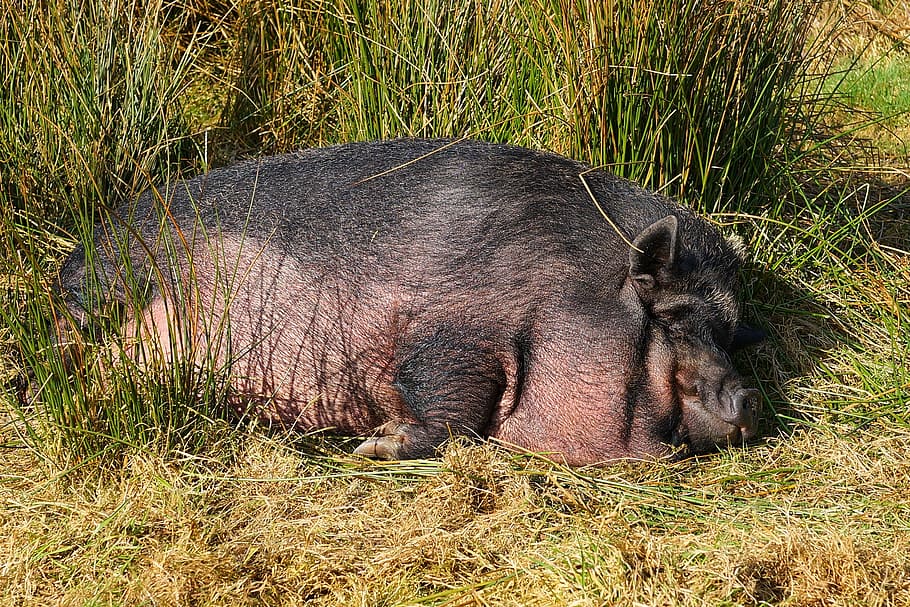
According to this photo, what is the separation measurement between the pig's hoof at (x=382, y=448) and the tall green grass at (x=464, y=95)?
1.67 feet

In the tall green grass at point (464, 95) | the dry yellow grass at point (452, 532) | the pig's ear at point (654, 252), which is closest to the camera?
the dry yellow grass at point (452, 532)

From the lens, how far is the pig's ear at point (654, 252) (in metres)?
→ 3.50

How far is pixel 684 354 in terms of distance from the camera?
3.62 m

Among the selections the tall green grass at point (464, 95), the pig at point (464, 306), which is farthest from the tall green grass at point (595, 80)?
the pig at point (464, 306)

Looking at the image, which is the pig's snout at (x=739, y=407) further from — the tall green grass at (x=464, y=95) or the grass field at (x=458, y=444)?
the tall green grass at (x=464, y=95)

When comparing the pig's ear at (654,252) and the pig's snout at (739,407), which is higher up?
the pig's ear at (654,252)

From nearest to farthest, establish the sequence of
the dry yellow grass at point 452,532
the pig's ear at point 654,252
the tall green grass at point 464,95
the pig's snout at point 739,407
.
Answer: the dry yellow grass at point 452,532, the pig's ear at point 654,252, the pig's snout at point 739,407, the tall green grass at point 464,95

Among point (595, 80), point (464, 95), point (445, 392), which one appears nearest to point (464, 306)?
point (445, 392)

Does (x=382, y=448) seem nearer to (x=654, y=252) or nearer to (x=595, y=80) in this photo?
(x=654, y=252)

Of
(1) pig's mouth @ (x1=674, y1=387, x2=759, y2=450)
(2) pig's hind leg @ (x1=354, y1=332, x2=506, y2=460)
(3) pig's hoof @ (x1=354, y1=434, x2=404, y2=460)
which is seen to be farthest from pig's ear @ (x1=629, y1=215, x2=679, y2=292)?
(3) pig's hoof @ (x1=354, y1=434, x2=404, y2=460)

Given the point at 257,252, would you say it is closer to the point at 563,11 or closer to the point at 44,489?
the point at 44,489

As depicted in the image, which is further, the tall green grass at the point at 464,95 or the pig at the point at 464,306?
the tall green grass at the point at 464,95

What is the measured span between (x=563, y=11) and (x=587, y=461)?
181cm

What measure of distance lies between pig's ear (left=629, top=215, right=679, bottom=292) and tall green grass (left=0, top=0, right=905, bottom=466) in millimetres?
586
